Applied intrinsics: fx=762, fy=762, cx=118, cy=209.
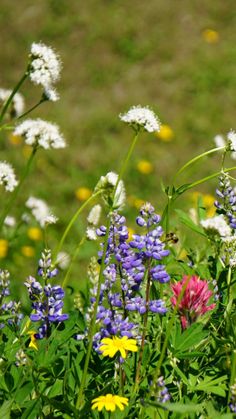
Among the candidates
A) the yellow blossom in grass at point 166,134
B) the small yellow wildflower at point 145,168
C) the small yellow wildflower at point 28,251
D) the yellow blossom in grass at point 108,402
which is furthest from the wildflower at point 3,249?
the yellow blossom in grass at point 108,402

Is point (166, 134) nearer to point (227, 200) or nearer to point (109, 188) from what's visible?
point (227, 200)

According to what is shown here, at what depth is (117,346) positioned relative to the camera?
1583 millimetres

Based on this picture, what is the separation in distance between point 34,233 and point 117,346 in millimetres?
3287

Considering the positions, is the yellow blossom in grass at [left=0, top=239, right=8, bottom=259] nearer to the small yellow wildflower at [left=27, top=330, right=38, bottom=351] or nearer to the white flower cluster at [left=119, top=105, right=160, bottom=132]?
the small yellow wildflower at [left=27, top=330, right=38, bottom=351]

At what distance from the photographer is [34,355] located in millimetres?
1688

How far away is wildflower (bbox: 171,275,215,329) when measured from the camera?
174 cm

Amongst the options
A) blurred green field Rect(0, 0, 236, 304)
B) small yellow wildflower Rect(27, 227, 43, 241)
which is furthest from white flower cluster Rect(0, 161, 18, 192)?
small yellow wildflower Rect(27, 227, 43, 241)

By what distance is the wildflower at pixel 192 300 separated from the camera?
1.74 meters

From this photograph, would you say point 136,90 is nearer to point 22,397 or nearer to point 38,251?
point 38,251

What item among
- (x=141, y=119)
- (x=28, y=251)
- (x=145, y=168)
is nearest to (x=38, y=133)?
(x=141, y=119)

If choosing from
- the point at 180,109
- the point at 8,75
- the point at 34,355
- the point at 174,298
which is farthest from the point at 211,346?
the point at 8,75

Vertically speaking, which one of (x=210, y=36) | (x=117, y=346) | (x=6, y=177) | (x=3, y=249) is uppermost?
(x=210, y=36)

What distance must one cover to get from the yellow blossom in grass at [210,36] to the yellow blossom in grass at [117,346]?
20.5 ft

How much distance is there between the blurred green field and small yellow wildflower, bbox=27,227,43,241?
0.20 feet
